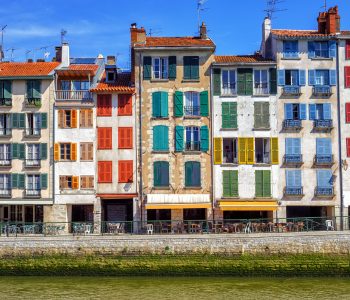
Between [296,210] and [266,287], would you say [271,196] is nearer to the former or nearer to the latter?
[296,210]

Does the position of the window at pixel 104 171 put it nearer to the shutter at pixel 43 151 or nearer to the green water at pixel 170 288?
the shutter at pixel 43 151

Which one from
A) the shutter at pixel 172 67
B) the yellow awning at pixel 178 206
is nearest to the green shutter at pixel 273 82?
the shutter at pixel 172 67

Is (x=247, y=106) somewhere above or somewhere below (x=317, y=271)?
above

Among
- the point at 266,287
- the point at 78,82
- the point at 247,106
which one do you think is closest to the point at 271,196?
the point at 247,106

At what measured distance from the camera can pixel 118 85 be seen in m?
42.5

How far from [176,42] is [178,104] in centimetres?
431

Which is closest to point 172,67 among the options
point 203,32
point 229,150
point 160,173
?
point 203,32

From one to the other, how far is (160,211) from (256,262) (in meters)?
10.9

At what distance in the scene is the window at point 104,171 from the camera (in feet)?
136

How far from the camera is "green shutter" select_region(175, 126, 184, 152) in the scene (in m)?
41.4

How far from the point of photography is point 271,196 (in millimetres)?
41219

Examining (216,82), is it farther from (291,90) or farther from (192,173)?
(192,173)

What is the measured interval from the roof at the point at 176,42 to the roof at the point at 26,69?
6.41 m

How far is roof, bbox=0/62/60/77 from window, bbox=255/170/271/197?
15505 millimetres
